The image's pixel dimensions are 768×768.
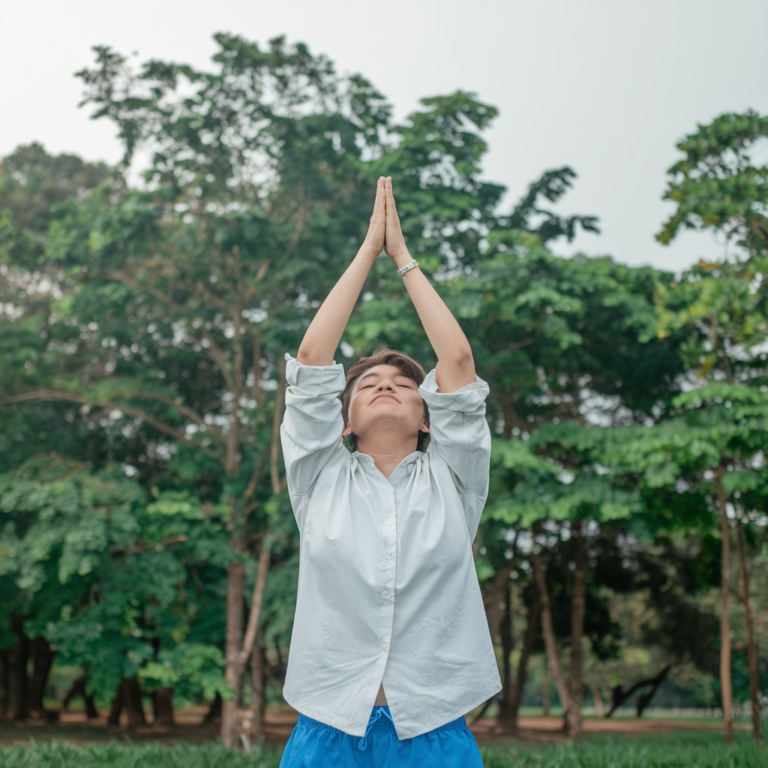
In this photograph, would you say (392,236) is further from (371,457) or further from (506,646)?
(506,646)

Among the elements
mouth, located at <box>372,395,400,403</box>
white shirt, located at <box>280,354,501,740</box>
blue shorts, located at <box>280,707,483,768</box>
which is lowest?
blue shorts, located at <box>280,707,483,768</box>

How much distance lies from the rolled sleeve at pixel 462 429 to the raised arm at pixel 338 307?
260 mm

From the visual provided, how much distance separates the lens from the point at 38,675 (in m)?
16.6

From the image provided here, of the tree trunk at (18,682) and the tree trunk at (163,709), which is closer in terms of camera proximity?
the tree trunk at (163,709)

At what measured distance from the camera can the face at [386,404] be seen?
1894 millimetres

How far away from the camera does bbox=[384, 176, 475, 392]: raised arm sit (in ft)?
5.92

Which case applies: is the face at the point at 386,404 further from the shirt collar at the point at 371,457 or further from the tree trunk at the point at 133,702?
the tree trunk at the point at 133,702

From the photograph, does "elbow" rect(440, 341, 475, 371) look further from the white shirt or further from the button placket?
the button placket

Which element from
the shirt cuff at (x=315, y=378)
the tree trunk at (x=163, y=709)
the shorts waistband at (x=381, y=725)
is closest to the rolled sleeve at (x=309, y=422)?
the shirt cuff at (x=315, y=378)

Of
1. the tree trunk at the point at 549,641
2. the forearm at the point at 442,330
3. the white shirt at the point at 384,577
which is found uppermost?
the forearm at the point at 442,330

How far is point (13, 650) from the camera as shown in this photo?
16.0 meters

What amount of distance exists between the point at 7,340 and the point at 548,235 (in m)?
8.85

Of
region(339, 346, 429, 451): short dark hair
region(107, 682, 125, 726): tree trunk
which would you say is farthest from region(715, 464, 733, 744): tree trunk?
region(107, 682, 125, 726): tree trunk

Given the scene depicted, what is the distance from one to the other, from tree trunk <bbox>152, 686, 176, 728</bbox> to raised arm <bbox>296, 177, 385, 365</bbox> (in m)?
15.5
